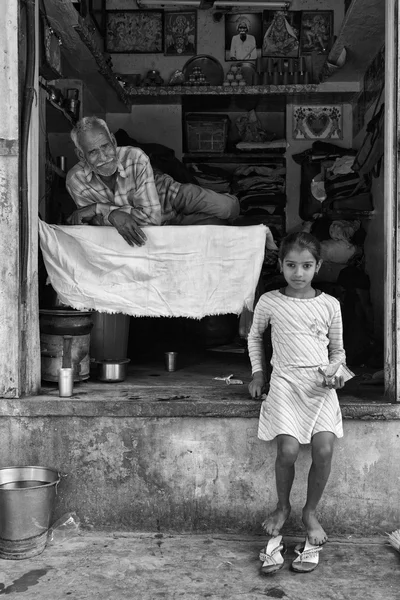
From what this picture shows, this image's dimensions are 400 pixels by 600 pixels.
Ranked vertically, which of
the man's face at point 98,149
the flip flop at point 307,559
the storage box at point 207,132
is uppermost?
the storage box at point 207,132

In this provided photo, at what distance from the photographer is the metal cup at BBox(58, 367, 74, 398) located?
336cm

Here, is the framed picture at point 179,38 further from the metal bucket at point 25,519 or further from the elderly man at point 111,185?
the metal bucket at point 25,519

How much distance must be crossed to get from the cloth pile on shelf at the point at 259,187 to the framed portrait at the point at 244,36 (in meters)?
1.03

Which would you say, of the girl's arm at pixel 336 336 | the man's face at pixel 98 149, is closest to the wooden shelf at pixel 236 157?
the man's face at pixel 98 149

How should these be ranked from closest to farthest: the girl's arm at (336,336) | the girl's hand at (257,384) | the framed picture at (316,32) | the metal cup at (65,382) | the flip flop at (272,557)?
the flip flop at (272,557)
the girl's arm at (336,336)
the girl's hand at (257,384)
the metal cup at (65,382)
the framed picture at (316,32)

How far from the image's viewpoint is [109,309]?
366 cm

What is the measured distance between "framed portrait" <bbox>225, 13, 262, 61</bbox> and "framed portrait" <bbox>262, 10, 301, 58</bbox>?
2.9 inches

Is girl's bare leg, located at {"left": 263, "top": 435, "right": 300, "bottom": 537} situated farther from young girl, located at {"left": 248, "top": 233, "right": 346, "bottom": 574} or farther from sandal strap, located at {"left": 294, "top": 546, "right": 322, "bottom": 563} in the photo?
sandal strap, located at {"left": 294, "top": 546, "right": 322, "bottom": 563}

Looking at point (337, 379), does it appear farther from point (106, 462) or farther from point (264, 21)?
point (264, 21)

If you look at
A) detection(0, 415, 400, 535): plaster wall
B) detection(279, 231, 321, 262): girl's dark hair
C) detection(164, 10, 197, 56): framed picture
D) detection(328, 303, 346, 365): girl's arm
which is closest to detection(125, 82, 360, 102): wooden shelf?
detection(164, 10, 197, 56): framed picture

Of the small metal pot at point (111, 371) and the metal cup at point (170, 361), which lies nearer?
the small metal pot at point (111, 371)

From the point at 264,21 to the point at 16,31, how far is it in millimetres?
3625

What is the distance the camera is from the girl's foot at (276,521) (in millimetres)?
2975

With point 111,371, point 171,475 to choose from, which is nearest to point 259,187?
point 111,371
